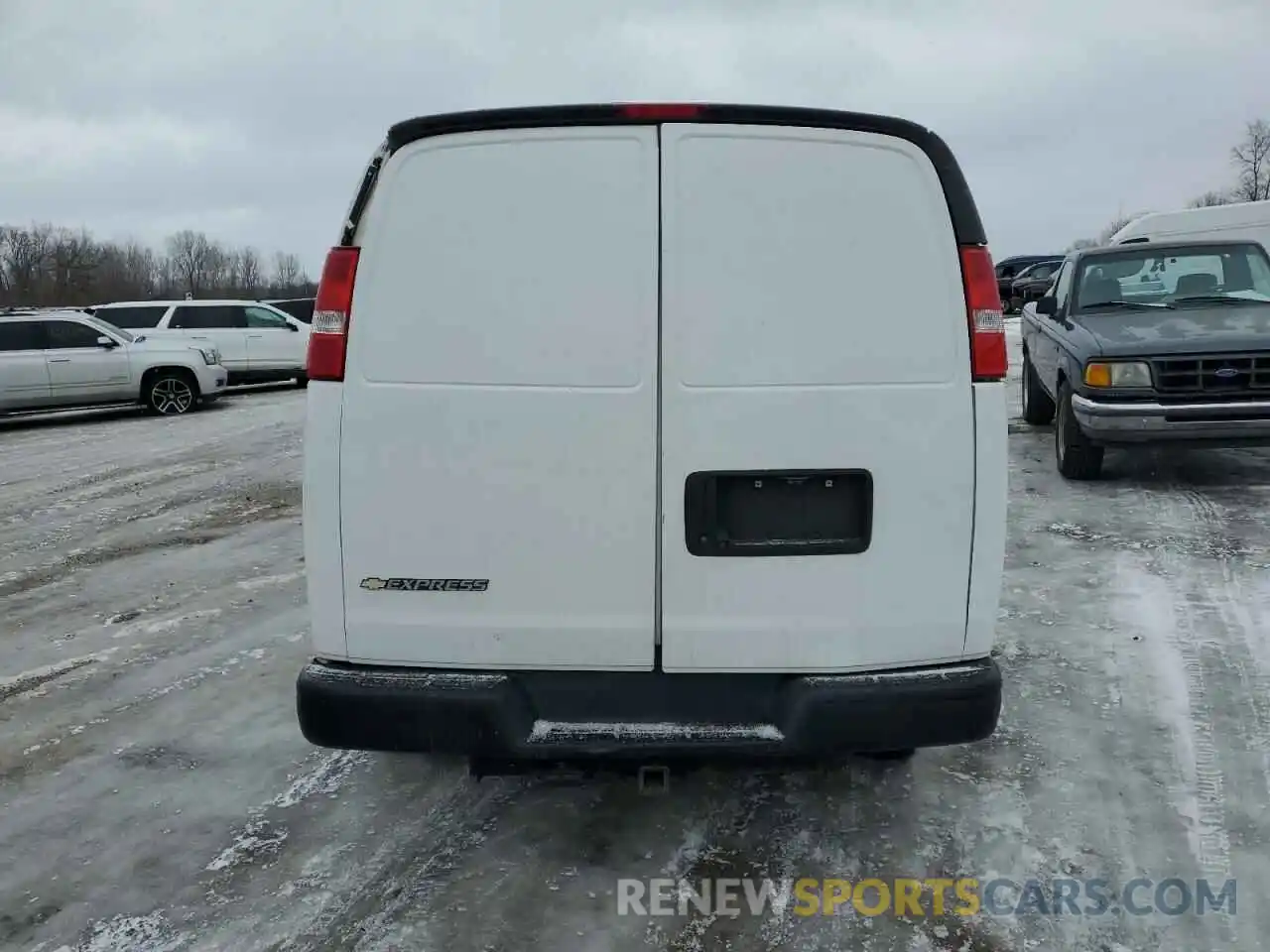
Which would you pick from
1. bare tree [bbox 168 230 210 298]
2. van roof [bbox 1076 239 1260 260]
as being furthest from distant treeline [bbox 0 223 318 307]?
van roof [bbox 1076 239 1260 260]

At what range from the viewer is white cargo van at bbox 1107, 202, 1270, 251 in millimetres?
15438

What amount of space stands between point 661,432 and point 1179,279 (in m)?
7.50

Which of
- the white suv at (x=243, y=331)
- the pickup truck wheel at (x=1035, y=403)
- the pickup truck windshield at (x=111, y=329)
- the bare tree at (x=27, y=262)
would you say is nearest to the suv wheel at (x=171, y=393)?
the pickup truck windshield at (x=111, y=329)

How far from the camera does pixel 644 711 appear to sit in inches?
112

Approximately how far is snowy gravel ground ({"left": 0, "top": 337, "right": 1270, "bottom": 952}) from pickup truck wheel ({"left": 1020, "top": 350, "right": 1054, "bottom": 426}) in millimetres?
5252

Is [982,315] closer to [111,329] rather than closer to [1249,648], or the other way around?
[1249,648]

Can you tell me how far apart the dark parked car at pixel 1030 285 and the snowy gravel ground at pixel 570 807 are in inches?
986

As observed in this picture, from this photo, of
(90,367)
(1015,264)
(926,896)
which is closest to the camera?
(926,896)

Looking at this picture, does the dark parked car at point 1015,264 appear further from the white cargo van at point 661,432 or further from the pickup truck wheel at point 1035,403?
the white cargo van at point 661,432

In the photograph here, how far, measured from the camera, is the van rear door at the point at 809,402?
106 inches

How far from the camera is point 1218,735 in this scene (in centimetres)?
382

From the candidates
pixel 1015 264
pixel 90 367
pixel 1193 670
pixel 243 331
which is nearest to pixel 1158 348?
pixel 1193 670

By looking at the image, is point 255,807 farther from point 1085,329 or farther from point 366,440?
point 1085,329

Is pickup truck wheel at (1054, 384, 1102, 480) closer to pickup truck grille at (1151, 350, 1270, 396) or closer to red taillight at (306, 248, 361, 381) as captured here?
pickup truck grille at (1151, 350, 1270, 396)
